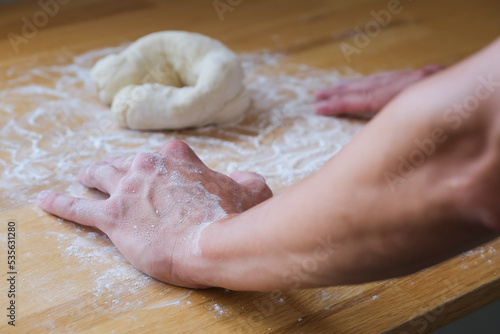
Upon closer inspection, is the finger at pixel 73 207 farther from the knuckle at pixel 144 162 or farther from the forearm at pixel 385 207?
the forearm at pixel 385 207

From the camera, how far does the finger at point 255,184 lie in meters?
1.02

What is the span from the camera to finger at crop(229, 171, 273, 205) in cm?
102

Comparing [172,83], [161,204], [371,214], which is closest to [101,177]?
[161,204]

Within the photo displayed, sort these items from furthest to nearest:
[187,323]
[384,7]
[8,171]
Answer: [384,7] < [8,171] < [187,323]

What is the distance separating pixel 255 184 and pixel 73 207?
0.29m

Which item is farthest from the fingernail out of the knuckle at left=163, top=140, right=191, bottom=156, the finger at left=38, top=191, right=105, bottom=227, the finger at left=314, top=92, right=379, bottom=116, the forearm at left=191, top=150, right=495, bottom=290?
the finger at left=314, top=92, right=379, bottom=116

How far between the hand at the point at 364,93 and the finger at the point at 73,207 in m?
0.59

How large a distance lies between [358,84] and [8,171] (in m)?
0.77

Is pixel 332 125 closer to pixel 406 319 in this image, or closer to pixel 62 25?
pixel 406 319

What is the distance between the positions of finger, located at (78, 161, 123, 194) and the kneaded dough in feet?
0.67

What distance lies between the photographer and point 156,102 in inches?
50.3

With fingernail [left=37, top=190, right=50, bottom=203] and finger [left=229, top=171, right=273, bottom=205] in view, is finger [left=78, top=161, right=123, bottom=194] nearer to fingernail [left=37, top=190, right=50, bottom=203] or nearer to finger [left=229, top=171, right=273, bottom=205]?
fingernail [left=37, top=190, right=50, bottom=203]

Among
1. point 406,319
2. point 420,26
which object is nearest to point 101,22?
point 420,26

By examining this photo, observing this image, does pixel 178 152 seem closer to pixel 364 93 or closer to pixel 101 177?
pixel 101 177
